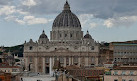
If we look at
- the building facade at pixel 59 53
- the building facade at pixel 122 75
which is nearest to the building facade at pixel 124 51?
the building facade at pixel 59 53

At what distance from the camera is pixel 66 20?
184m

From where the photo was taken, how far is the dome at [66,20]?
18362cm

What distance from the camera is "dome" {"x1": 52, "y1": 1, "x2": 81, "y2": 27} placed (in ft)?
602

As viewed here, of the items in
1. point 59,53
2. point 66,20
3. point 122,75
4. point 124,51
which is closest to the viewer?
point 122,75

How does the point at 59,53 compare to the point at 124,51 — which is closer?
the point at 124,51

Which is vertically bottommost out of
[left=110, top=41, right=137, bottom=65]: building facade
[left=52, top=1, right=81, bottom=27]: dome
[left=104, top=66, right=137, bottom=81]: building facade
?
[left=104, top=66, right=137, bottom=81]: building facade

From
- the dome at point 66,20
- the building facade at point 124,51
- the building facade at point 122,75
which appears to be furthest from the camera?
the dome at point 66,20

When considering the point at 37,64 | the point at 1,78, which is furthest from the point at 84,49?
the point at 1,78

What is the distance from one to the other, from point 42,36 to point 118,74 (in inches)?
5344

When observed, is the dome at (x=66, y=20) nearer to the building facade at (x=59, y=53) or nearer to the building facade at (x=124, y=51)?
the building facade at (x=59, y=53)

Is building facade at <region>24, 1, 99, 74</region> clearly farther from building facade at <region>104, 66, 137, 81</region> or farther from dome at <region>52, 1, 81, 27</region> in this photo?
building facade at <region>104, 66, 137, 81</region>

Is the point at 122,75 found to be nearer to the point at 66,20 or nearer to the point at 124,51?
the point at 124,51

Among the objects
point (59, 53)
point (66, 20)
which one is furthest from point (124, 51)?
point (66, 20)

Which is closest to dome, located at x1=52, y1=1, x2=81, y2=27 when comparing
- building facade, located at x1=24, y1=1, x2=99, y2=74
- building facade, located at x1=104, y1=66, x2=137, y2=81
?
building facade, located at x1=24, y1=1, x2=99, y2=74
